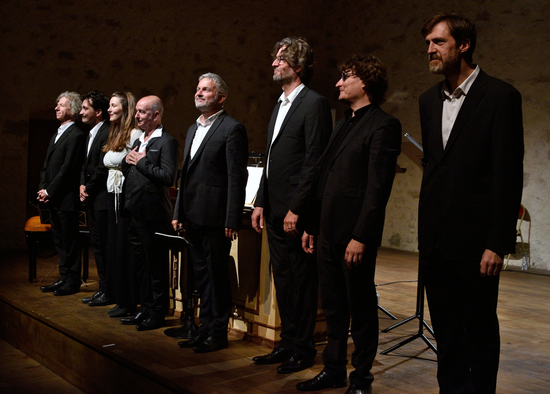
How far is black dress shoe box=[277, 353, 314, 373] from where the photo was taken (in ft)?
9.43

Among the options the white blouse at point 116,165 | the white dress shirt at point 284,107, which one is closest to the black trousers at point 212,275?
the white dress shirt at point 284,107

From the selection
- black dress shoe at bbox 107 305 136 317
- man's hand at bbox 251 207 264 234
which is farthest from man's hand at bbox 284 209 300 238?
black dress shoe at bbox 107 305 136 317

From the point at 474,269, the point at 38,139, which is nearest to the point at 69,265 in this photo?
the point at 474,269

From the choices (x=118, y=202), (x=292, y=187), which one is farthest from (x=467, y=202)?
(x=118, y=202)

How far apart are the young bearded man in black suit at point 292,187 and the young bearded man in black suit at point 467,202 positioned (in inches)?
30.5

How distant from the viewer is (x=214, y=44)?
889 centimetres

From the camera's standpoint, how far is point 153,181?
356 centimetres

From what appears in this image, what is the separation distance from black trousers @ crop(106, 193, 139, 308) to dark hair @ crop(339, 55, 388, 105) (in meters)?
2.05

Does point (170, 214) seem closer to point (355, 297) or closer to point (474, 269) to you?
point (355, 297)

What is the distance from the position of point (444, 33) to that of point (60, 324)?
9.54 ft

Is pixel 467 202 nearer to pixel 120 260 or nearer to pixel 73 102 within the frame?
pixel 120 260

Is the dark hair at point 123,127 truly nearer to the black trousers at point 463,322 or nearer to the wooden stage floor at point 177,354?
the wooden stage floor at point 177,354

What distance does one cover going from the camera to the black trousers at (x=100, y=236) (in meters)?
4.25

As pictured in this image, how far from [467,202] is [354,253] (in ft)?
1.78
